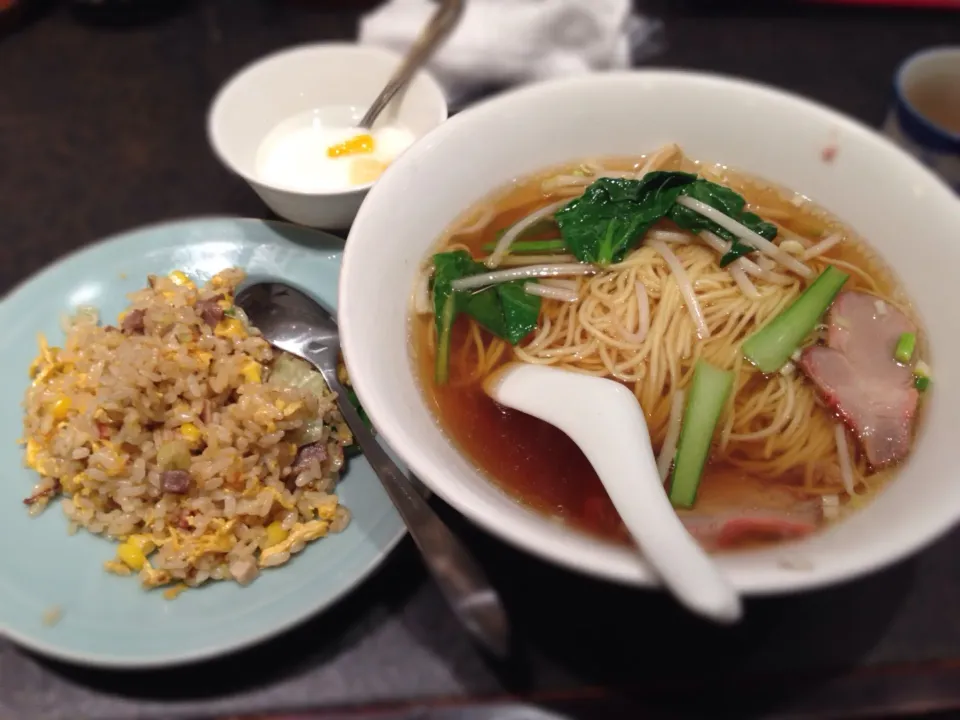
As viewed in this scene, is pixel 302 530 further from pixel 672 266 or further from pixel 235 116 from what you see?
pixel 235 116

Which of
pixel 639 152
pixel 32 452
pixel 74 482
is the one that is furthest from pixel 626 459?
pixel 32 452

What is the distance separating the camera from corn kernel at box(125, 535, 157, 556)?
127cm

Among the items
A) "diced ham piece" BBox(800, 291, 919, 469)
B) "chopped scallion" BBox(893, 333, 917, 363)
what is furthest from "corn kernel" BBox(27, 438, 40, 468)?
"chopped scallion" BBox(893, 333, 917, 363)

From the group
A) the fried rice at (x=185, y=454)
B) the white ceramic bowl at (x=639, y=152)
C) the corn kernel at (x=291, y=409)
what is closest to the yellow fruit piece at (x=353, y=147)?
the white ceramic bowl at (x=639, y=152)

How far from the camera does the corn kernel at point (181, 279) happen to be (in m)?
1.58

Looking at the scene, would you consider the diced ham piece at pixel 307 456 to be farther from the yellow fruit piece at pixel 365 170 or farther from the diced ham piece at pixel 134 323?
the yellow fruit piece at pixel 365 170

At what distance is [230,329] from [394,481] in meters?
0.57

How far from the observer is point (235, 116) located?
5.98ft

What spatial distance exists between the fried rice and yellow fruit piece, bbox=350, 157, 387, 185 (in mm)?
592

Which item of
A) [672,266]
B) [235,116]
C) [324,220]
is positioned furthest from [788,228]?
[235,116]

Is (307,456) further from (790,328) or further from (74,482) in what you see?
(790,328)

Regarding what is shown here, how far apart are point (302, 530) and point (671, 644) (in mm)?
728

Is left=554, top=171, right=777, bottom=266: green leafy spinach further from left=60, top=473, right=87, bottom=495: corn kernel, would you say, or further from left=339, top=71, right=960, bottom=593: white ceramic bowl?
left=60, top=473, right=87, bottom=495: corn kernel

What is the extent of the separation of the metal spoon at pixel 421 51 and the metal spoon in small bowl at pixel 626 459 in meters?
0.97
